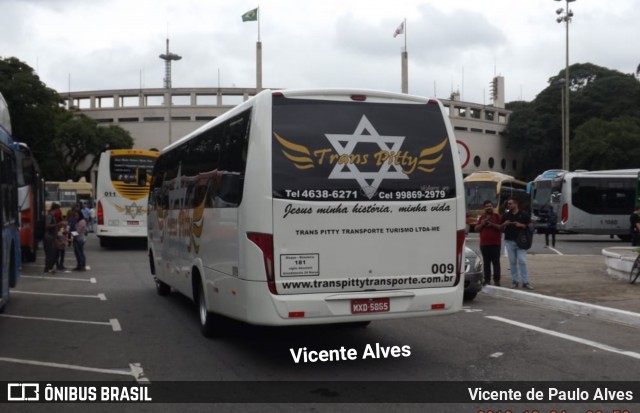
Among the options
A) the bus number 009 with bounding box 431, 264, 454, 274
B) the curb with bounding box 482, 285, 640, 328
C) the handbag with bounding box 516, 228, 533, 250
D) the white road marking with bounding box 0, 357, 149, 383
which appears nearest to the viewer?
the white road marking with bounding box 0, 357, 149, 383

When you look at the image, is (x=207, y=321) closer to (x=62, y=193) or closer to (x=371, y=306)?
(x=371, y=306)

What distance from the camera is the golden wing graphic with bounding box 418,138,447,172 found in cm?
750

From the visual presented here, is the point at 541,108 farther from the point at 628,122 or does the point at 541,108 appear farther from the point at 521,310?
the point at 521,310

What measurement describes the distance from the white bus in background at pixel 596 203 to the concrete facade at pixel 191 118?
4500 centimetres

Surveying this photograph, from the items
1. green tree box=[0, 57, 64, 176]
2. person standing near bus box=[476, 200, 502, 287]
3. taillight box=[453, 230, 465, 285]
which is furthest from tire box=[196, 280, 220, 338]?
green tree box=[0, 57, 64, 176]

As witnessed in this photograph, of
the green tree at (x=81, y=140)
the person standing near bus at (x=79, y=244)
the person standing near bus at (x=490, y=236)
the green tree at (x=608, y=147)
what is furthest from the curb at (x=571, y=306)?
the green tree at (x=81, y=140)

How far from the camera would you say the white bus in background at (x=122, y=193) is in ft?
81.2

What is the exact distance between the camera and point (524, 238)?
519 inches

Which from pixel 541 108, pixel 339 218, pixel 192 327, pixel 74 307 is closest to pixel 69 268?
pixel 74 307

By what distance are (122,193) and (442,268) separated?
1927cm

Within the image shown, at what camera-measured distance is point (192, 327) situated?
9.94 metres

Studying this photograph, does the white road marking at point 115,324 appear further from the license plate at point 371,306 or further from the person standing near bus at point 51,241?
the person standing near bus at point 51,241

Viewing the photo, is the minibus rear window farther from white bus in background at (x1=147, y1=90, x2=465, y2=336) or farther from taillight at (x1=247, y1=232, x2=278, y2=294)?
taillight at (x1=247, y1=232, x2=278, y2=294)

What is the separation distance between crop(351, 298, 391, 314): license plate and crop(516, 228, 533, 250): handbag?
6.74 meters
